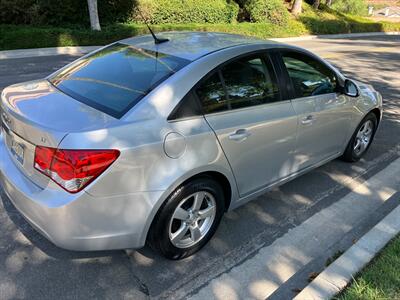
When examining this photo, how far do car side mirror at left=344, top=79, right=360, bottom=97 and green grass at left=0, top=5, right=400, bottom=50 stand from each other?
14268 millimetres

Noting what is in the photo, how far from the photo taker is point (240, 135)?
3.21m

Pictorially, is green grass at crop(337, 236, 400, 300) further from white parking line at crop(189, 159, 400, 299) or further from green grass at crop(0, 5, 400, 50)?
green grass at crop(0, 5, 400, 50)

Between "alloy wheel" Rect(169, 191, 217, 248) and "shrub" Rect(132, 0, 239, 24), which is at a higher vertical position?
"alloy wheel" Rect(169, 191, 217, 248)

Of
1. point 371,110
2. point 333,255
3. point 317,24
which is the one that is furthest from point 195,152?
point 317,24

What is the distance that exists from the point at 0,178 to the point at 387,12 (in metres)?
105

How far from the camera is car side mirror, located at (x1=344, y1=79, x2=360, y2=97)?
14.5 ft

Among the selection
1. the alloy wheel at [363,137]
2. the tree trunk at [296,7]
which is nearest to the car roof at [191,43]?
the alloy wheel at [363,137]

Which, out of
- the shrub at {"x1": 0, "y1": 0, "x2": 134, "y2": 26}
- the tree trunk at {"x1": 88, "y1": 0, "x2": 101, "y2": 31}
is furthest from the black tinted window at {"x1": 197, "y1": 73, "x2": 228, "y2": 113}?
the shrub at {"x1": 0, "y1": 0, "x2": 134, "y2": 26}

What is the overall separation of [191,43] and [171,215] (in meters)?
1.54

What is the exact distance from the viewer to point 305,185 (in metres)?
4.52

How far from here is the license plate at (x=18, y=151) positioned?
2865 millimetres

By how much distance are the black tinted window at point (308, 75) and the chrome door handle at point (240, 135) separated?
33.3 inches

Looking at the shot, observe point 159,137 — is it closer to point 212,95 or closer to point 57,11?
point 212,95

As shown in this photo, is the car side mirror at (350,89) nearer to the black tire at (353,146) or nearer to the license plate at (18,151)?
the black tire at (353,146)
